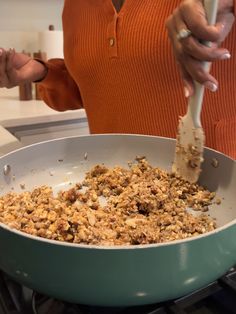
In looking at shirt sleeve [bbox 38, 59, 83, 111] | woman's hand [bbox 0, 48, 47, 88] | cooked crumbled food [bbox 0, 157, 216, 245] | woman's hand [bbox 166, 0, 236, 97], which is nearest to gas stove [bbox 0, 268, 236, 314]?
cooked crumbled food [bbox 0, 157, 216, 245]

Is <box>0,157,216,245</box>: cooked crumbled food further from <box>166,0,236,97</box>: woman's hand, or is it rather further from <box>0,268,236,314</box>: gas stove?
<box>166,0,236,97</box>: woman's hand

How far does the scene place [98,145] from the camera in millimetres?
716

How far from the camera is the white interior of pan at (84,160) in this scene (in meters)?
0.61

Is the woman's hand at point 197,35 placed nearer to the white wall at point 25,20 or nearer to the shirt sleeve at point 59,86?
the shirt sleeve at point 59,86

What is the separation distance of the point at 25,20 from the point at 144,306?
1.58 m

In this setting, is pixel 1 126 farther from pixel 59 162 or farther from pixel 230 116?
pixel 230 116

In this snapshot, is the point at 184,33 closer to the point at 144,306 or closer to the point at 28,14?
the point at 144,306

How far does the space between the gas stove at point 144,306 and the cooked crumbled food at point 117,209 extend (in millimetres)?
72

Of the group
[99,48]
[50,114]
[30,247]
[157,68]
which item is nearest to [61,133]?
[50,114]

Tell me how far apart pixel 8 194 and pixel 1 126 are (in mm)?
601

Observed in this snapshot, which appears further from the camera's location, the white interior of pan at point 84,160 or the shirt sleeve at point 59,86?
the shirt sleeve at point 59,86

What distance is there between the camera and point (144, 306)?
440 mm

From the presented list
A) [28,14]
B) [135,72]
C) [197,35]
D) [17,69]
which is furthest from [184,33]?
[28,14]

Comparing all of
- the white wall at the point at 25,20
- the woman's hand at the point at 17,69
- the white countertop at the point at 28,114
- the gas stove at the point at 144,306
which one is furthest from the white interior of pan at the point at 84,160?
the white wall at the point at 25,20
